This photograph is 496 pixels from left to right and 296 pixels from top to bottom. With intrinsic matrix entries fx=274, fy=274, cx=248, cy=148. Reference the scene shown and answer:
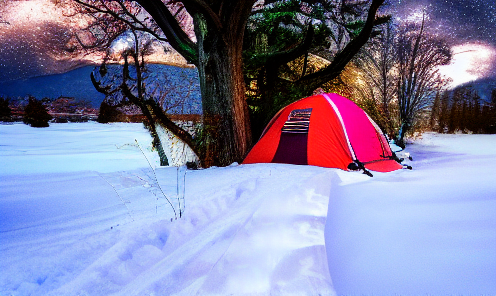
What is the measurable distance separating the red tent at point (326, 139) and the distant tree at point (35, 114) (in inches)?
651

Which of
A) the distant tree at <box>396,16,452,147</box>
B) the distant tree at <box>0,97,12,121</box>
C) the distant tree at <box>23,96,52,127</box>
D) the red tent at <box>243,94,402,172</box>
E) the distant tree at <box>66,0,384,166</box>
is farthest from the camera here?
the distant tree at <box>23,96,52,127</box>

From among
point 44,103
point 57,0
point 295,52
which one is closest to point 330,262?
point 295,52

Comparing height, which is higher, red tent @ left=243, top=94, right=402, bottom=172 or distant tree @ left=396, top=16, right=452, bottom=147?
distant tree @ left=396, top=16, right=452, bottom=147

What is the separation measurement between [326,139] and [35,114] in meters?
17.9

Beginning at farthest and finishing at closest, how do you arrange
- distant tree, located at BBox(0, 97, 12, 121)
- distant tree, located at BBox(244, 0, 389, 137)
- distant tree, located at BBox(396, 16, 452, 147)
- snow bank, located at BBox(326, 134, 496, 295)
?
distant tree, located at BBox(0, 97, 12, 121) → distant tree, located at BBox(396, 16, 452, 147) → distant tree, located at BBox(244, 0, 389, 137) → snow bank, located at BBox(326, 134, 496, 295)

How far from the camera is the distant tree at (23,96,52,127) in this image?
16031mm

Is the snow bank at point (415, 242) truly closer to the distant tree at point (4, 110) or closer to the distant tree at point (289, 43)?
the distant tree at point (289, 43)

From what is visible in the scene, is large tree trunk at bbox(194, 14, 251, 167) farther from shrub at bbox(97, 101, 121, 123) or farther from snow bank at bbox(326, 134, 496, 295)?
shrub at bbox(97, 101, 121, 123)

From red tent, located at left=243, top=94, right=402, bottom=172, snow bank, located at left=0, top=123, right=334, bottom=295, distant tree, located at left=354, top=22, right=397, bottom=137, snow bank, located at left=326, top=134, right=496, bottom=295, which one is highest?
distant tree, located at left=354, top=22, right=397, bottom=137

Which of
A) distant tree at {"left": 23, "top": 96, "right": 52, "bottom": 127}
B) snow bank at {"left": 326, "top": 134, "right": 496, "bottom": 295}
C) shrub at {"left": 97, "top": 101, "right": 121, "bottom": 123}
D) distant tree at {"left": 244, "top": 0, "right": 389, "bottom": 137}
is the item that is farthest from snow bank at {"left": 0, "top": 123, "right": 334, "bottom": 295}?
distant tree at {"left": 23, "top": 96, "right": 52, "bottom": 127}

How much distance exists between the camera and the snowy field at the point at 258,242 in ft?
3.97

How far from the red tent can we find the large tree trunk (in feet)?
1.77

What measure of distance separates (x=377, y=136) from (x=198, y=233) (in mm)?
4255

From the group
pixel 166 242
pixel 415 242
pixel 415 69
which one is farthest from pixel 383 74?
pixel 166 242
